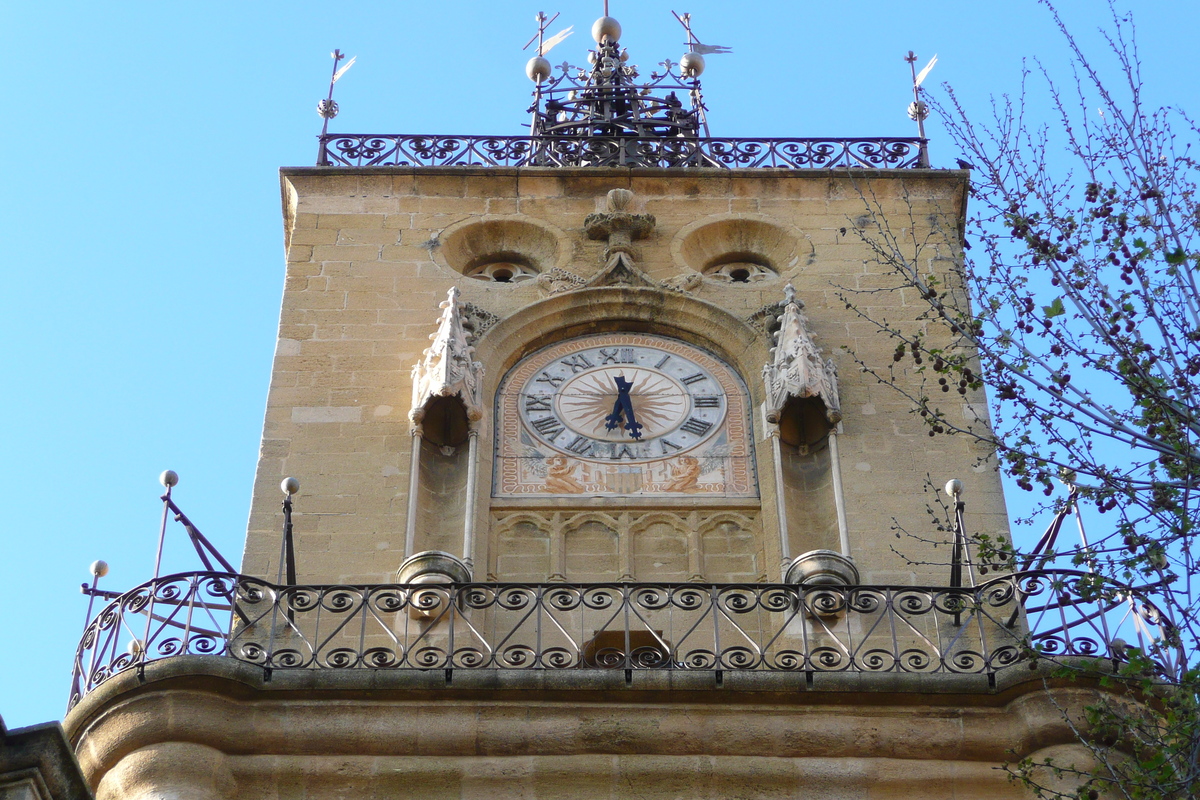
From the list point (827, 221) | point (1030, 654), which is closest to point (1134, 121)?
point (1030, 654)

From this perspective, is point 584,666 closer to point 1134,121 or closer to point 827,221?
point 1134,121

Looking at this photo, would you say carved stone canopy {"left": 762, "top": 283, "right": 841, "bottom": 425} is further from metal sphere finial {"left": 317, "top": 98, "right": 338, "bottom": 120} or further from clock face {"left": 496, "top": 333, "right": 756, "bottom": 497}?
metal sphere finial {"left": 317, "top": 98, "right": 338, "bottom": 120}

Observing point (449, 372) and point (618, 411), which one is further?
point (618, 411)

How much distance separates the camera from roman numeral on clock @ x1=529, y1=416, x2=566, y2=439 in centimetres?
1800

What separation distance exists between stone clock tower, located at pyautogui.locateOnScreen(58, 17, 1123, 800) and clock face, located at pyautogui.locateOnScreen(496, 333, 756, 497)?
3cm

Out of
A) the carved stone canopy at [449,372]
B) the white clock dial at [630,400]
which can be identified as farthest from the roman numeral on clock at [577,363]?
the carved stone canopy at [449,372]

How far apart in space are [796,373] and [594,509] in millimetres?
1950

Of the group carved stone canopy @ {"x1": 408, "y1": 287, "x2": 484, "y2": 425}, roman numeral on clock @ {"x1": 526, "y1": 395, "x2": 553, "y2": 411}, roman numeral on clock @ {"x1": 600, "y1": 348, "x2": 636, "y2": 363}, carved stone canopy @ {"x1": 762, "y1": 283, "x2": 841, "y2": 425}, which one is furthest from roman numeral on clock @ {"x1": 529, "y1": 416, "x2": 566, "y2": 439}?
carved stone canopy @ {"x1": 762, "y1": 283, "x2": 841, "y2": 425}

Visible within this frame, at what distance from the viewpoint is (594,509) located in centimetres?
1717

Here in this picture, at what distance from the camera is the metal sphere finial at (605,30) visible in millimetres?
24656

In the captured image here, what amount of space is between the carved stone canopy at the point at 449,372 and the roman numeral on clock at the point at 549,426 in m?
0.54

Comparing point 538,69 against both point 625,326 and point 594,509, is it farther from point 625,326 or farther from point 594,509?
point 594,509

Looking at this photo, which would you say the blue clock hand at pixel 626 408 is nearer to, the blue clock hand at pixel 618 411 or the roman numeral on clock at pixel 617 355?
the blue clock hand at pixel 618 411

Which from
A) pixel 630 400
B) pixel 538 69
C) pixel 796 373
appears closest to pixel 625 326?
pixel 630 400
